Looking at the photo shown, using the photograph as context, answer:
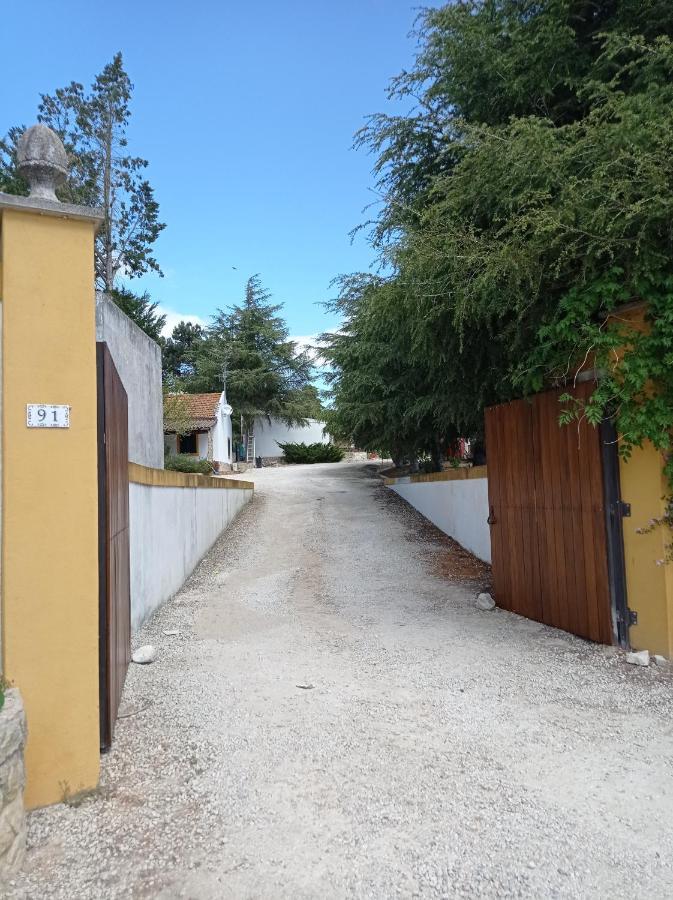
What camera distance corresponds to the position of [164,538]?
6.38 meters

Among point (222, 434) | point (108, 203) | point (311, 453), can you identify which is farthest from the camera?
point (311, 453)

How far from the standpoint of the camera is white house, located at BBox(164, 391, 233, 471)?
27.7 metres

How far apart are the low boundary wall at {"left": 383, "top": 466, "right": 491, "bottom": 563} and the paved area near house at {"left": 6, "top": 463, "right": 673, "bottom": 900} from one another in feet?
9.44

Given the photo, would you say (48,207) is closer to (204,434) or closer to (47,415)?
(47,415)

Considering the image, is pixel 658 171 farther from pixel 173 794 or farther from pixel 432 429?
pixel 432 429

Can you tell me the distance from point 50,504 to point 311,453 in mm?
31823

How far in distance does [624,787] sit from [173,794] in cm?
210

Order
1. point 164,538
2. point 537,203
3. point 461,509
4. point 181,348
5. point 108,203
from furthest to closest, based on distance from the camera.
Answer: point 181,348, point 108,203, point 461,509, point 164,538, point 537,203

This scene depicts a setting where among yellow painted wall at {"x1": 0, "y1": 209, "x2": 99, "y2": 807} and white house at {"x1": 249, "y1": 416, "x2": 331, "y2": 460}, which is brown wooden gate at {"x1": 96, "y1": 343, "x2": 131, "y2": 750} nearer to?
yellow painted wall at {"x1": 0, "y1": 209, "x2": 99, "y2": 807}

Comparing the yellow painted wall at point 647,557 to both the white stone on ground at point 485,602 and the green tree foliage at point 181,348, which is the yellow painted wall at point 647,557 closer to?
the white stone on ground at point 485,602

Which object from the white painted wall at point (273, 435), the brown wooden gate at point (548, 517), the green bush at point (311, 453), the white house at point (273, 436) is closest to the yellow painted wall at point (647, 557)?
the brown wooden gate at point (548, 517)

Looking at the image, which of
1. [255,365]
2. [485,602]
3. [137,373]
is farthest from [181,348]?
[485,602]

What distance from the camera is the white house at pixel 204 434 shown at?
27719 millimetres

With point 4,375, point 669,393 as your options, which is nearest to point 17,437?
point 4,375
